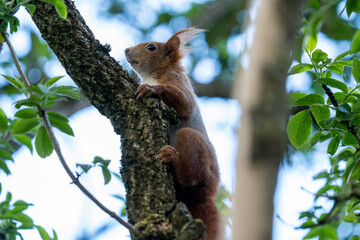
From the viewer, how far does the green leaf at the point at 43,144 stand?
335 cm

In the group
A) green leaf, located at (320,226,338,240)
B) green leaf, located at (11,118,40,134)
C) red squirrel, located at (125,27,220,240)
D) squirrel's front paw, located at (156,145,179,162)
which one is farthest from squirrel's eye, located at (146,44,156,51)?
green leaf, located at (320,226,338,240)

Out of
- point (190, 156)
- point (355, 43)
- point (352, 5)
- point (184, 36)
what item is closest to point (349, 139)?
point (355, 43)

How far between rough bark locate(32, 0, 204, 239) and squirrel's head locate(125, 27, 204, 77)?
269cm

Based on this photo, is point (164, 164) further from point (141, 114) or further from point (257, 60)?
point (257, 60)

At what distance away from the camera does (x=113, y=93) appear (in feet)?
11.9

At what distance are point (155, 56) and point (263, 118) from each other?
543 cm

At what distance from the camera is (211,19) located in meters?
11.6

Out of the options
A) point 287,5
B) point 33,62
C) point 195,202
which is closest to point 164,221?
point 195,202

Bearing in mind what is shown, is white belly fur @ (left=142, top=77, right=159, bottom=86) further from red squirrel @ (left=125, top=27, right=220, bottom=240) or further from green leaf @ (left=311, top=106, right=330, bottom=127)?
green leaf @ (left=311, top=106, right=330, bottom=127)

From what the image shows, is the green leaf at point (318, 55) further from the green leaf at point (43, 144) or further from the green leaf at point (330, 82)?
the green leaf at point (43, 144)

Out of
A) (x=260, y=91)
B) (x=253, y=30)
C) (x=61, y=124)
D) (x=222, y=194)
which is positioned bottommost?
(x=260, y=91)

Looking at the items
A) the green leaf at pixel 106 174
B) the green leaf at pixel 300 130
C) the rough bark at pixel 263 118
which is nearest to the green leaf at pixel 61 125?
the green leaf at pixel 106 174

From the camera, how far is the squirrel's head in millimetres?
6496

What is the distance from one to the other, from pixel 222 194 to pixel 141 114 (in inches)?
88.8
